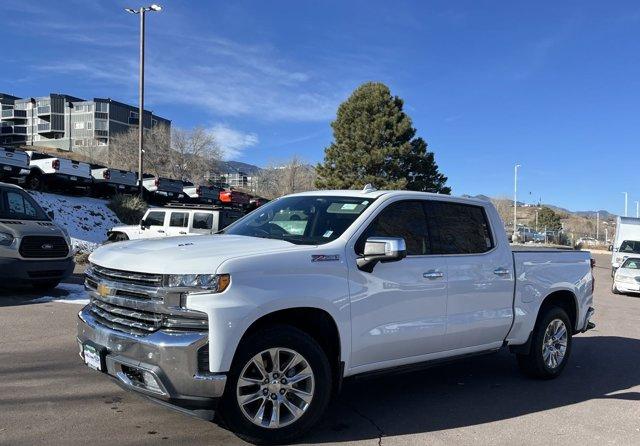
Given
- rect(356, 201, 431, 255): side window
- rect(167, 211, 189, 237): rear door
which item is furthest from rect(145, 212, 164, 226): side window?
rect(356, 201, 431, 255): side window

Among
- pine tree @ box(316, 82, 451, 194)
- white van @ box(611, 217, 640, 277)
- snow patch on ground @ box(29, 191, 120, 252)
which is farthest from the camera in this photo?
pine tree @ box(316, 82, 451, 194)

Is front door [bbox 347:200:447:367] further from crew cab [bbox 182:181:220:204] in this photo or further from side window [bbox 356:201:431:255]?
crew cab [bbox 182:181:220:204]

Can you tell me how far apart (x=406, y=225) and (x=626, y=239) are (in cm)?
2153

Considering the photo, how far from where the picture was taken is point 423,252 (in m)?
5.17

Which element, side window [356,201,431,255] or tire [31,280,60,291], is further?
tire [31,280,60,291]

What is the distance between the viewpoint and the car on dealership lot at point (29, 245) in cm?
977

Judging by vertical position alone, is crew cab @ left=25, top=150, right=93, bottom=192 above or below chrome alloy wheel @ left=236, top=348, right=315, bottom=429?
above

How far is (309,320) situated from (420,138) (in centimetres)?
3850

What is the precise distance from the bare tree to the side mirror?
7139 cm

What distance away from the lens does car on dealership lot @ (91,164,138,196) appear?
27438mm

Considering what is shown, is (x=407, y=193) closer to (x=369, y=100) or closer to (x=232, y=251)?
(x=232, y=251)

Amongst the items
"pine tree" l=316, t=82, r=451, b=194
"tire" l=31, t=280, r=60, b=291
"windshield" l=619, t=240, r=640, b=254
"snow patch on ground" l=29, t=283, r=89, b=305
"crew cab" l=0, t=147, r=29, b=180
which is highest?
"pine tree" l=316, t=82, r=451, b=194

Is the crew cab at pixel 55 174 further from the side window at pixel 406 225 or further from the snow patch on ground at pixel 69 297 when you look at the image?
the side window at pixel 406 225

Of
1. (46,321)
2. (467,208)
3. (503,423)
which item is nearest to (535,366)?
(503,423)
